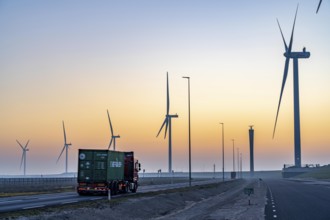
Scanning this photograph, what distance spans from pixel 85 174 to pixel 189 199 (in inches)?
420

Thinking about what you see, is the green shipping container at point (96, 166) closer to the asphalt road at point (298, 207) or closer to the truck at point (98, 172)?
the truck at point (98, 172)

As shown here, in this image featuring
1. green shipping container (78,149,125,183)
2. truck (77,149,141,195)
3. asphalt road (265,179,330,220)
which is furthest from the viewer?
green shipping container (78,149,125,183)

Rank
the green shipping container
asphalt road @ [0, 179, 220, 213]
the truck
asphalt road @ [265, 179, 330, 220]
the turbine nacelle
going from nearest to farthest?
1. asphalt road @ [265, 179, 330, 220]
2. asphalt road @ [0, 179, 220, 213]
3. the truck
4. the green shipping container
5. the turbine nacelle

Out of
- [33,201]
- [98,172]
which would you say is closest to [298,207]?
[98,172]

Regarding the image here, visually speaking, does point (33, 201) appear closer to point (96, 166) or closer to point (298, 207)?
point (96, 166)

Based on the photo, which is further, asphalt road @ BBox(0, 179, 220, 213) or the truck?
the truck

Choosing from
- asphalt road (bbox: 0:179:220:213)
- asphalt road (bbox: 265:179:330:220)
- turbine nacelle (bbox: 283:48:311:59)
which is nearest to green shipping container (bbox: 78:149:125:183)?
asphalt road (bbox: 0:179:220:213)

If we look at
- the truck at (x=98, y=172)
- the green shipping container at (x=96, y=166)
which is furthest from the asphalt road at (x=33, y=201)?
the green shipping container at (x=96, y=166)

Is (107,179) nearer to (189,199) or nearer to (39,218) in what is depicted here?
(189,199)

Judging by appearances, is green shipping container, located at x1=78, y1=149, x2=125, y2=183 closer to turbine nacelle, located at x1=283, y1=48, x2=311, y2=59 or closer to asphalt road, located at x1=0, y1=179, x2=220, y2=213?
asphalt road, located at x1=0, y1=179, x2=220, y2=213

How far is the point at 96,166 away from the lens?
4962 centimetres

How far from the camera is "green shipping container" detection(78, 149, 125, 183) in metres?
49.2

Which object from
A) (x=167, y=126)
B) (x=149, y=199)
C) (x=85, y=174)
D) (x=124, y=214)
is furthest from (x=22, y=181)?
(x=124, y=214)

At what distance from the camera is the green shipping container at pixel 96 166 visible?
49.2 m
